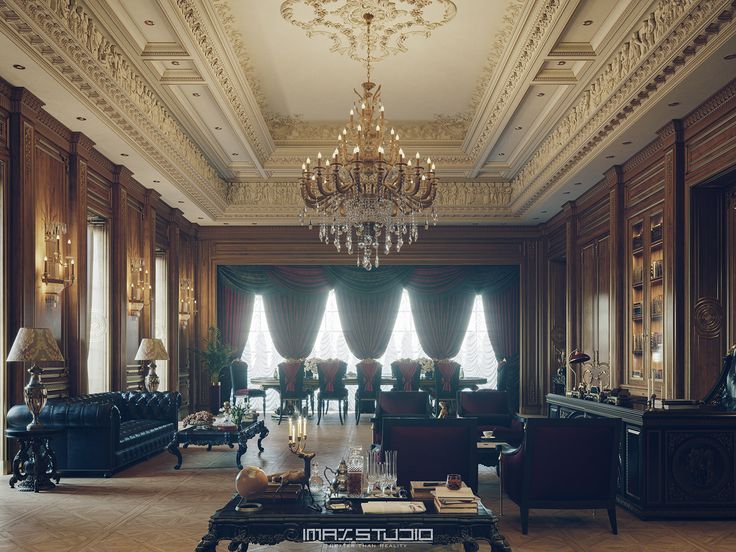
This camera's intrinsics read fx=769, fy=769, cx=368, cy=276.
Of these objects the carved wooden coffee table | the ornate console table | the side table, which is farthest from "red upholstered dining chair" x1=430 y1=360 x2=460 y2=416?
the side table

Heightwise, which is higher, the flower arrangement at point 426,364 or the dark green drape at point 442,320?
the dark green drape at point 442,320

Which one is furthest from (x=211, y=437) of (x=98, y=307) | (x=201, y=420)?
(x=98, y=307)

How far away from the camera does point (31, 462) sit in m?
6.60

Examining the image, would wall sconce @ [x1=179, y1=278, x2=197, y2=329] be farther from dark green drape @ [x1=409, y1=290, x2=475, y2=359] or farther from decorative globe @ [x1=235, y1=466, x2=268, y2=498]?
decorative globe @ [x1=235, y1=466, x2=268, y2=498]

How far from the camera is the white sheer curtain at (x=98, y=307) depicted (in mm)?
9219

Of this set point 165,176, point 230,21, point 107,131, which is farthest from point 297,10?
point 165,176

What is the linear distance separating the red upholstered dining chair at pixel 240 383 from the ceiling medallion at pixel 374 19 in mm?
7209

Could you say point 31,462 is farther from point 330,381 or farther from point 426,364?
point 426,364

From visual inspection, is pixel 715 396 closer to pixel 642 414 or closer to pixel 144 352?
pixel 642 414

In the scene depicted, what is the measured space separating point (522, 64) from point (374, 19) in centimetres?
160

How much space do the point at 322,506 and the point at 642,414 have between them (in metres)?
2.84

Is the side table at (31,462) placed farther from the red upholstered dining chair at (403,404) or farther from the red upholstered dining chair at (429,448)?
the red upholstered dining chair at (403,404)

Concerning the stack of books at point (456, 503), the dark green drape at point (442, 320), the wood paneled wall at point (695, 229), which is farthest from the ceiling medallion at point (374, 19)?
the dark green drape at point (442, 320)

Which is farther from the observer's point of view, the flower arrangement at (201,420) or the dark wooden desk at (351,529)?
the flower arrangement at (201,420)
